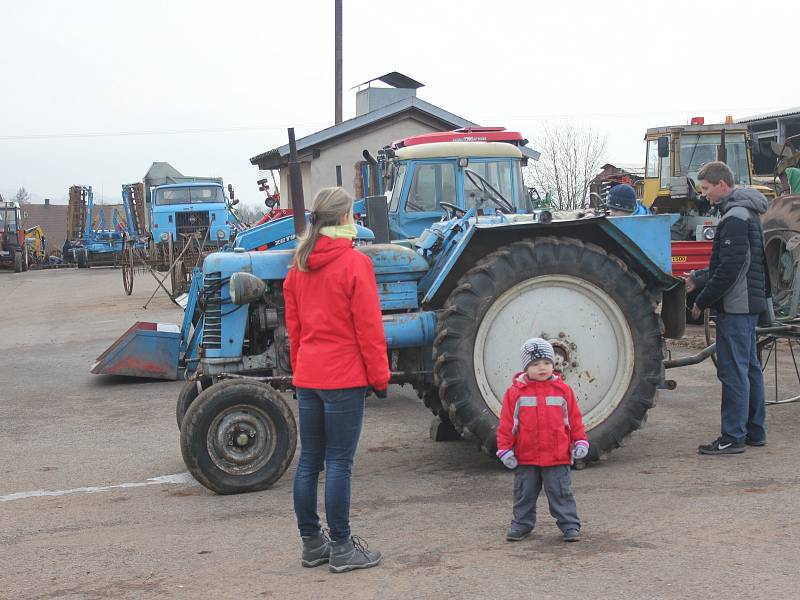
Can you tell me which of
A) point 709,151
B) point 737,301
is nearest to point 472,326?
point 737,301

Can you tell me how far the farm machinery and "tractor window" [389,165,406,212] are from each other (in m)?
4.47

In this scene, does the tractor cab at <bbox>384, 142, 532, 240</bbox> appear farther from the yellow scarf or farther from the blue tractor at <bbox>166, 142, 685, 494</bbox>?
the yellow scarf

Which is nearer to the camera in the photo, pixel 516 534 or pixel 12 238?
pixel 516 534

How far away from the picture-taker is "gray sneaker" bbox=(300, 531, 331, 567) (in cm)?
480

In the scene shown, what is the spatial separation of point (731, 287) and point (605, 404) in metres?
1.13

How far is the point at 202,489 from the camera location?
6418mm

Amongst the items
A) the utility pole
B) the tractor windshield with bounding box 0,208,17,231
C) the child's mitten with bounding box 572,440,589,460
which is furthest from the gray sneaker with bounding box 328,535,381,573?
the tractor windshield with bounding box 0,208,17,231

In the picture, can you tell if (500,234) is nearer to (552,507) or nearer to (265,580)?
(552,507)

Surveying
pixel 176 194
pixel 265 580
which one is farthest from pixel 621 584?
pixel 176 194

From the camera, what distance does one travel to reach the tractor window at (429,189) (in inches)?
457

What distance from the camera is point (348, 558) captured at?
4.73m

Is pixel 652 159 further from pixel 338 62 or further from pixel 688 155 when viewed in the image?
pixel 338 62

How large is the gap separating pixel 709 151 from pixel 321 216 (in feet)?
47.8

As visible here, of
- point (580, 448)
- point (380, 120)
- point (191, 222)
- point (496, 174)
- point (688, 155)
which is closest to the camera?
point (580, 448)
